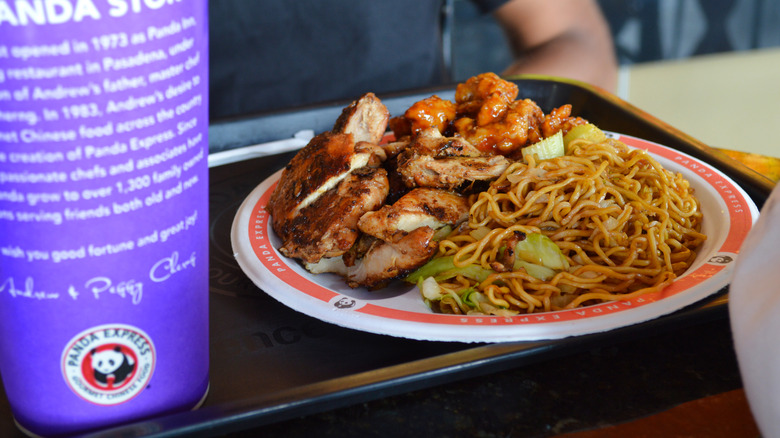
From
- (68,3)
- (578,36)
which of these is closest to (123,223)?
(68,3)

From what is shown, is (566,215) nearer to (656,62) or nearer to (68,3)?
(68,3)

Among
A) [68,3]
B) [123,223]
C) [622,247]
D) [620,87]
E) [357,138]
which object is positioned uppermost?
[68,3]

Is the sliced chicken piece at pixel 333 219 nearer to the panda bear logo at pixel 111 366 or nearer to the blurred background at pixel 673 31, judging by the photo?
the panda bear logo at pixel 111 366

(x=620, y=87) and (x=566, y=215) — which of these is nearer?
(x=566, y=215)

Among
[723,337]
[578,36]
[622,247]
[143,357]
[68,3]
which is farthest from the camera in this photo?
[578,36]

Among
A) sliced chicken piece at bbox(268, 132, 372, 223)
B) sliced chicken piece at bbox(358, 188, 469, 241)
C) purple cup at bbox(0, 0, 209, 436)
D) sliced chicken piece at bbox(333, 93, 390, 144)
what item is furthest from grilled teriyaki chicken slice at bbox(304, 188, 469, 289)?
purple cup at bbox(0, 0, 209, 436)

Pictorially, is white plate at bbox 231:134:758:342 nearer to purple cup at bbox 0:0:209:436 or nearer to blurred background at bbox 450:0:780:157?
purple cup at bbox 0:0:209:436

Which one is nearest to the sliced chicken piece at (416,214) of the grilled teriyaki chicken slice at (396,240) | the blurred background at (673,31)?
the grilled teriyaki chicken slice at (396,240)

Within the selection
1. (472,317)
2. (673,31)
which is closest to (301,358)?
(472,317)
